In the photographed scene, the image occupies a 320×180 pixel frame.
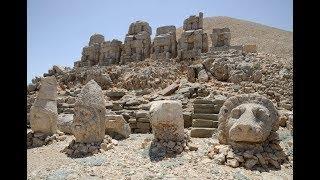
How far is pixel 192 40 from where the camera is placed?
25047 millimetres

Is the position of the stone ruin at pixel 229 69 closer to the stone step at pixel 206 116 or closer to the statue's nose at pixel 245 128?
the stone step at pixel 206 116

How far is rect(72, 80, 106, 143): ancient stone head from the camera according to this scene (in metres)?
8.76

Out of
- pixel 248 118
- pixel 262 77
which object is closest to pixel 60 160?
pixel 248 118

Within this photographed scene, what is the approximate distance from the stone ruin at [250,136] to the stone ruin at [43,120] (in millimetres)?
5666

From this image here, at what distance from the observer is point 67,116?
41.9 feet

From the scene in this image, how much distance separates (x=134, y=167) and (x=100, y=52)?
24.4 m

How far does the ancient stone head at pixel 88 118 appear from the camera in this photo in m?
8.76

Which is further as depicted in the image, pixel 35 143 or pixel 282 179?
pixel 35 143

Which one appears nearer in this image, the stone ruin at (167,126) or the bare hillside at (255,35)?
the stone ruin at (167,126)

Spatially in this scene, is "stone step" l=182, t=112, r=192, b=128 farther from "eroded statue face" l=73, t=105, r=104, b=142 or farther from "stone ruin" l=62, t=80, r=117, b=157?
"eroded statue face" l=73, t=105, r=104, b=142

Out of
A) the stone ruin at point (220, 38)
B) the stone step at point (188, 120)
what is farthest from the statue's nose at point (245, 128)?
the stone ruin at point (220, 38)

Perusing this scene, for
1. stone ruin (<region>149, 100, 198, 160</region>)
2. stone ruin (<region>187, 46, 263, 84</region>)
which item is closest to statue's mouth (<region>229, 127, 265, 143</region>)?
stone ruin (<region>149, 100, 198, 160</region>)
